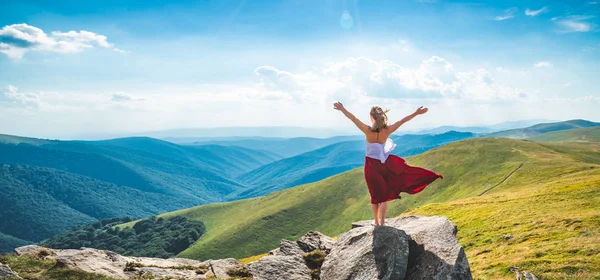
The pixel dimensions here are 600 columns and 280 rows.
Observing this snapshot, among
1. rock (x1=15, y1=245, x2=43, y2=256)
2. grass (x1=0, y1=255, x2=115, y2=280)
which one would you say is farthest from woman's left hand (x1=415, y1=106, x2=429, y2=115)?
rock (x1=15, y1=245, x2=43, y2=256)

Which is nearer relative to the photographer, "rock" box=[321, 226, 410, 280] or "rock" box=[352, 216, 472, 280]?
"rock" box=[352, 216, 472, 280]

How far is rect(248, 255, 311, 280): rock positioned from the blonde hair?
993 centimetres

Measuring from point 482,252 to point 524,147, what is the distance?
533 feet

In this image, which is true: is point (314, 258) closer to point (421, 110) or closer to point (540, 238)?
point (421, 110)

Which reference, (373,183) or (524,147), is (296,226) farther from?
(373,183)

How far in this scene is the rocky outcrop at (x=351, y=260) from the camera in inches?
655

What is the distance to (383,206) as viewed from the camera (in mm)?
18984

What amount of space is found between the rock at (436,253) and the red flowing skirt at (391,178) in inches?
94.4

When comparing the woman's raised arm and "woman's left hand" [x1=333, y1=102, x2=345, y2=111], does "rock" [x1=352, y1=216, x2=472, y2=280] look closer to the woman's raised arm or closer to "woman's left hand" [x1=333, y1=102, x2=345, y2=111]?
the woman's raised arm

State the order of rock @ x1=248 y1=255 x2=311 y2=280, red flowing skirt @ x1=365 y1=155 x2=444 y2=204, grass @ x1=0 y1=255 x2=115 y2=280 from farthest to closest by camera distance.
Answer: rock @ x1=248 y1=255 x2=311 y2=280
grass @ x1=0 y1=255 x2=115 y2=280
red flowing skirt @ x1=365 y1=155 x2=444 y2=204

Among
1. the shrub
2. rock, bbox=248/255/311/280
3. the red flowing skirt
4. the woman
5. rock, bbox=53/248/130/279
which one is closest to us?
the woman

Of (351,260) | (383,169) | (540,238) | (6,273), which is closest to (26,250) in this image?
(6,273)

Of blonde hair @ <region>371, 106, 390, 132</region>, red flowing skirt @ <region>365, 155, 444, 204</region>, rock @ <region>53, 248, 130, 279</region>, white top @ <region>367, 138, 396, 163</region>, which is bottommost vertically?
rock @ <region>53, 248, 130, 279</region>

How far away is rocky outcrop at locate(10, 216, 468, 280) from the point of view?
16625mm
